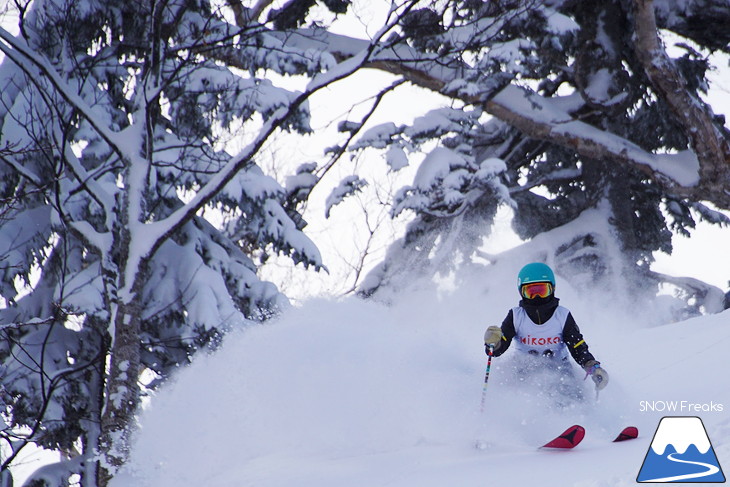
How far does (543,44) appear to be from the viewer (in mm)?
12250

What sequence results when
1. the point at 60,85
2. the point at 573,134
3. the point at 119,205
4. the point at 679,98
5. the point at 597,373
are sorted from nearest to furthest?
the point at 597,373, the point at 60,85, the point at 119,205, the point at 679,98, the point at 573,134

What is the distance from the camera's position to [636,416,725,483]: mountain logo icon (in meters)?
3.69

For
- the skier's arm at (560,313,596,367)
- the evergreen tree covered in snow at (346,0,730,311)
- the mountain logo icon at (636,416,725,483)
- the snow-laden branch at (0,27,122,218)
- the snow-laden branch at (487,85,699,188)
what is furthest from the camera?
the snow-laden branch at (487,85,699,188)

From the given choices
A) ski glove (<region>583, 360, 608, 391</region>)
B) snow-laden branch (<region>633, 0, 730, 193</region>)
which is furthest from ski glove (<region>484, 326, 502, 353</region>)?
snow-laden branch (<region>633, 0, 730, 193</region>)

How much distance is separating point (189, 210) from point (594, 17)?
369 inches

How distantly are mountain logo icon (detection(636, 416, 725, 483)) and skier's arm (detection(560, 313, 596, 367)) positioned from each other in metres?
1.38

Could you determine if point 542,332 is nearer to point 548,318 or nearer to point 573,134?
point 548,318

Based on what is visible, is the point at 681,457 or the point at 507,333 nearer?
the point at 681,457

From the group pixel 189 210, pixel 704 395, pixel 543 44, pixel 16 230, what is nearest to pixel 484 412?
pixel 704 395
